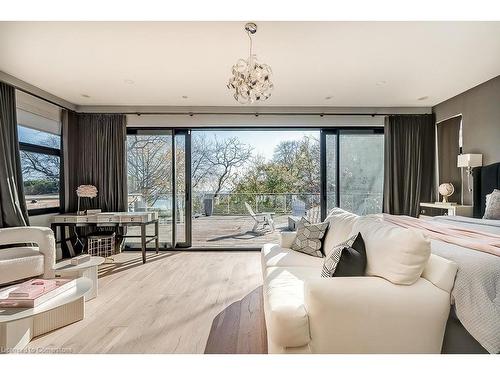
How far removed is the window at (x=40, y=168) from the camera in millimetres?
3697

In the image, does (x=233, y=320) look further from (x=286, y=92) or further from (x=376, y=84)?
(x=376, y=84)

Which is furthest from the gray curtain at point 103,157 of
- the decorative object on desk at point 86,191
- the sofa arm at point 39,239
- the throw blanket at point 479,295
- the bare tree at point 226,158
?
the throw blanket at point 479,295

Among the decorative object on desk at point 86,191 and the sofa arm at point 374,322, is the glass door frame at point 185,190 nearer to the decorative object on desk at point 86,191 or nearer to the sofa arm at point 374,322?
the decorative object on desk at point 86,191

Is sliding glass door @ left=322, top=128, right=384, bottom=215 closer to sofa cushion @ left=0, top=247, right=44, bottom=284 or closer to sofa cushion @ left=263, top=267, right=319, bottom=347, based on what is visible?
sofa cushion @ left=263, top=267, right=319, bottom=347

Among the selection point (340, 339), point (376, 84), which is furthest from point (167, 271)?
point (376, 84)

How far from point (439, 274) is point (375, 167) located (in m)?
3.49

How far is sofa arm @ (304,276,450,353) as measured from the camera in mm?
1375

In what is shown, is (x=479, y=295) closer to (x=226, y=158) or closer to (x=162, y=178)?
(x=162, y=178)

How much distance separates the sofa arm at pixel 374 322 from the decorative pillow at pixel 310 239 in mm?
1228

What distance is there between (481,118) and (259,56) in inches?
126

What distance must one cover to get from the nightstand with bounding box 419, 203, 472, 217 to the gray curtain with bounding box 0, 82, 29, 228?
17.8 feet

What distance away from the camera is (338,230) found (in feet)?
8.24
